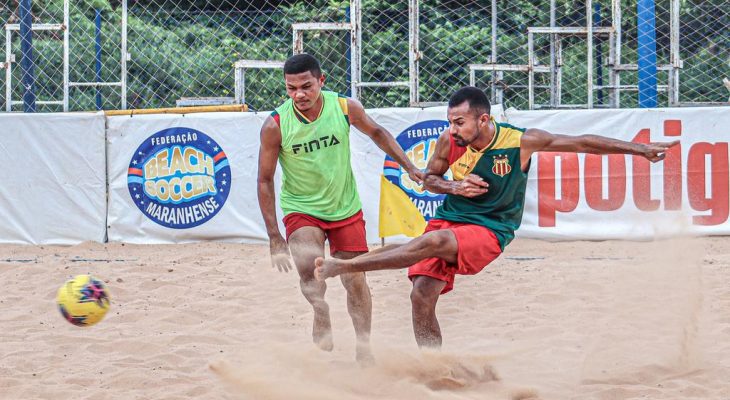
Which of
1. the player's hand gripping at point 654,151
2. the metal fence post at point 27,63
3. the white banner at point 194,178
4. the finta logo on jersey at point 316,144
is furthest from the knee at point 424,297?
the metal fence post at point 27,63

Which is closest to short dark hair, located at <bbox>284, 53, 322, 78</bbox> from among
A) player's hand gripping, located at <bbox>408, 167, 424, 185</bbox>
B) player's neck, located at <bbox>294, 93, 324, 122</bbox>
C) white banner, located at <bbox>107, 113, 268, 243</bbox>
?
player's neck, located at <bbox>294, 93, 324, 122</bbox>

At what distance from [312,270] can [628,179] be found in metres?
5.13

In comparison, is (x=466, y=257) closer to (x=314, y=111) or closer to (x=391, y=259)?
(x=391, y=259)

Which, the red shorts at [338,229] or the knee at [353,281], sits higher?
the red shorts at [338,229]

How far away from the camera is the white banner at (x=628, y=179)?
9016 mm

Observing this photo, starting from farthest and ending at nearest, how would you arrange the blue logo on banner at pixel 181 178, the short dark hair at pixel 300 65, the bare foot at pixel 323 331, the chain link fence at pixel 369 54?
the chain link fence at pixel 369 54 → the blue logo on banner at pixel 181 178 → the bare foot at pixel 323 331 → the short dark hair at pixel 300 65

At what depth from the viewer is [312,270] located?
4.91m

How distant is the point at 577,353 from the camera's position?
523 centimetres

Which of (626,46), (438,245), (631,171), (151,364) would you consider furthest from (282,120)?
(626,46)

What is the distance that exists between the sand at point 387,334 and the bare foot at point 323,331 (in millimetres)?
65

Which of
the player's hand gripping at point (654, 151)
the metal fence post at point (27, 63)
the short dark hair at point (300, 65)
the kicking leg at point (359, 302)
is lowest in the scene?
the kicking leg at point (359, 302)

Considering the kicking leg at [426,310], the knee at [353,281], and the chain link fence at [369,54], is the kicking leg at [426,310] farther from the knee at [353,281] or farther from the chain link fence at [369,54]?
the chain link fence at [369,54]

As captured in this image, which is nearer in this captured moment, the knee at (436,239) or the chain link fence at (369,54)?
the knee at (436,239)

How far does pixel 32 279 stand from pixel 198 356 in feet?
9.71
